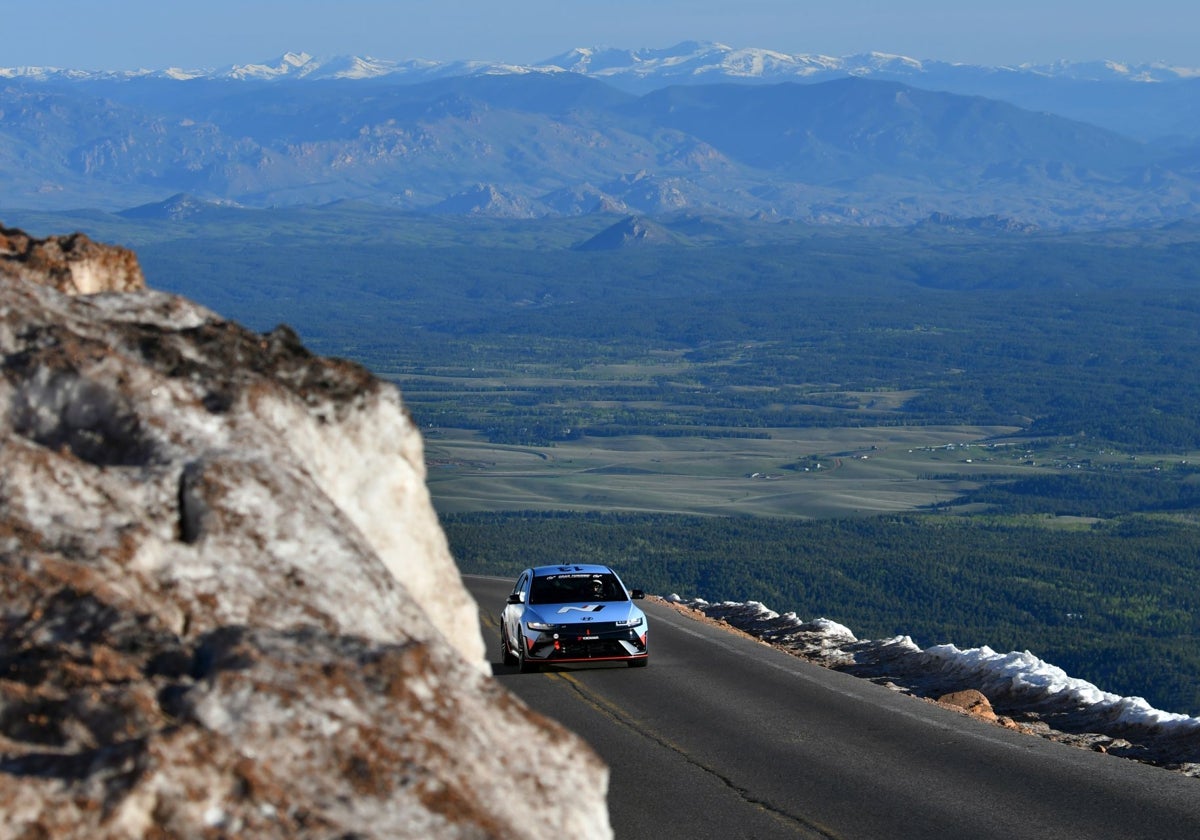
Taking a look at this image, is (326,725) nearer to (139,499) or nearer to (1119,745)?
(139,499)

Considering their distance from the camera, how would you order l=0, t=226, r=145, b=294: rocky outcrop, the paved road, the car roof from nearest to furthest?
l=0, t=226, r=145, b=294: rocky outcrop < the paved road < the car roof

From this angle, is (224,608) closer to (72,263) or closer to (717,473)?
(72,263)

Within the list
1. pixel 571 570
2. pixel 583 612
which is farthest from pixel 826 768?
pixel 571 570

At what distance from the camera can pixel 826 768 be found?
47.8 ft

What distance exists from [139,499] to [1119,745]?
39.3 feet

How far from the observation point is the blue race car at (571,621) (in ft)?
67.0

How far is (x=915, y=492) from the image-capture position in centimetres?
15512

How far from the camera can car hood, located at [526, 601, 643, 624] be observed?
20.5 m

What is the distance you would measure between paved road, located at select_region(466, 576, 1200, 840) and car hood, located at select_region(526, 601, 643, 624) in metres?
0.66

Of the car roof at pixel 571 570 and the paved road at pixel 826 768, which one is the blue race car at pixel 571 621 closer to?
the car roof at pixel 571 570

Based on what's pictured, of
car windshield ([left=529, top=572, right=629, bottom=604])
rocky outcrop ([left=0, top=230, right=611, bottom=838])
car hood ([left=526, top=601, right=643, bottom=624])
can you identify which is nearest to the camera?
rocky outcrop ([left=0, top=230, right=611, bottom=838])

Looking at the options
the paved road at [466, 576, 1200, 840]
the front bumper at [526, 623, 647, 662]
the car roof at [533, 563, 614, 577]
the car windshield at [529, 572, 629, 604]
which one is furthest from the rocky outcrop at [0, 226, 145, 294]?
the car roof at [533, 563, 614, 577]

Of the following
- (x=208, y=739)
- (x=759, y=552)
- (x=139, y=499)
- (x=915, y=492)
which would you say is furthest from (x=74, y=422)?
(x=915, y=492)

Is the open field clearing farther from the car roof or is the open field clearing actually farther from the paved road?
the paved road
